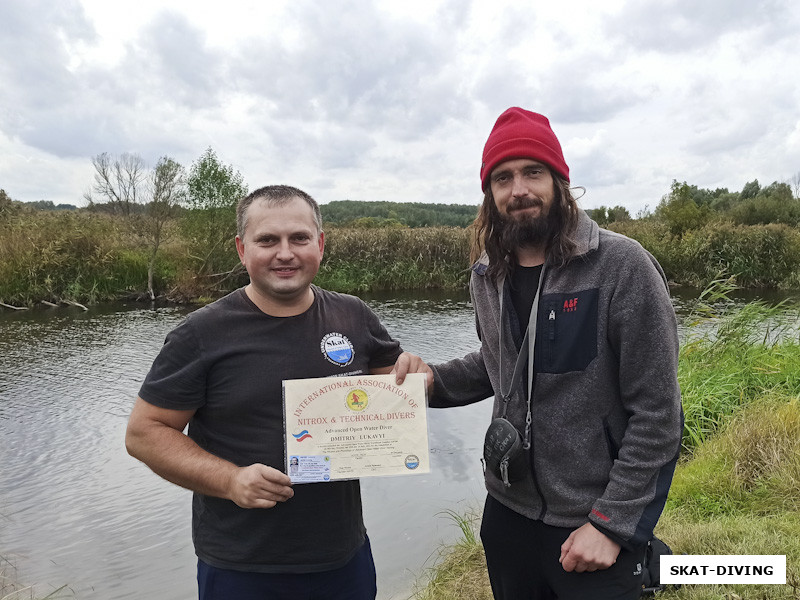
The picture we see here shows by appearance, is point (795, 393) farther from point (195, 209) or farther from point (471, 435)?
point (195, 209)

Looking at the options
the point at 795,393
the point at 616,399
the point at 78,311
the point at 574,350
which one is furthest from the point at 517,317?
the point at 78,311

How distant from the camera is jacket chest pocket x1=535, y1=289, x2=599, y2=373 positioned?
6.43 ft

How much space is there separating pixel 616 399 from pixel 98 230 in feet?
81.7

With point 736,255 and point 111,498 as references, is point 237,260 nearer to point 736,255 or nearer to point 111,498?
point 111,498

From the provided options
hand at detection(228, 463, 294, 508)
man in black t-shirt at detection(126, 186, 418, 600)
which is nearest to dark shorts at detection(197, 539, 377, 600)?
man in black t-shirt at detection(126, 186, 418, 600)

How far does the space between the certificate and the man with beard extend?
0.49 ft

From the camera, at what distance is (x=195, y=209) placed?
2234 centimetres

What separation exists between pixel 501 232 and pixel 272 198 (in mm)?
935

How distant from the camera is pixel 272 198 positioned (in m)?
2.12

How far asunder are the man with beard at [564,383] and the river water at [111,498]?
2807 millimetres

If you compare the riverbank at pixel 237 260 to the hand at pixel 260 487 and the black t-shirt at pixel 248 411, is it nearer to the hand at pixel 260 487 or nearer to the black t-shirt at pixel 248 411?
the black t-shirt at pixel 248 411

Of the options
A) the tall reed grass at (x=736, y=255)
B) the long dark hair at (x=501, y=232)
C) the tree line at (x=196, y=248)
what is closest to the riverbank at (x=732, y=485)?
the long dark hair at (x=501, y=232)

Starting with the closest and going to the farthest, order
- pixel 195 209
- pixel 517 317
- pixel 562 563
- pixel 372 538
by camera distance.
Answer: pixel 562 563 → pixel 517 317 → pixel 372 538 → pixel 195 209

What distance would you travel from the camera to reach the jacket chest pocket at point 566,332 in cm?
196
